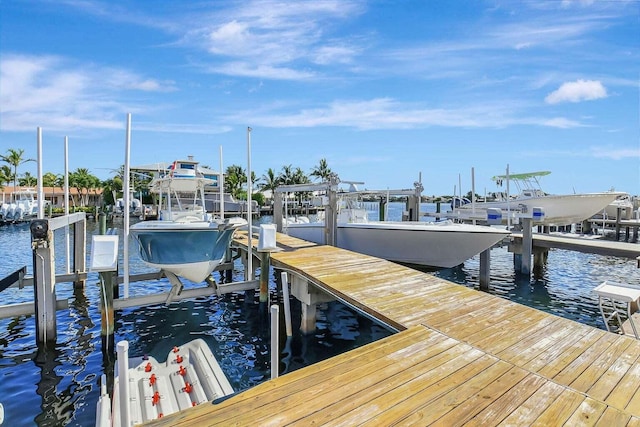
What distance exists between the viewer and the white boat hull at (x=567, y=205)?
20.0 meters

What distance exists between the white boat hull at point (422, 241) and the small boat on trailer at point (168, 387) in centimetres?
718

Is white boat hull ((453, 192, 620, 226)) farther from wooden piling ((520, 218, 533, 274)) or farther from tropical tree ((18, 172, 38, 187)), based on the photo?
tropical tree ((18, 172, 38, 187))

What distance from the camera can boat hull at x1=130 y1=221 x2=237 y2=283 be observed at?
777 cm

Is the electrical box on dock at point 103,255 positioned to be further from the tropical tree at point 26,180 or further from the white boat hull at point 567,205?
the tropical tree at point 26,180

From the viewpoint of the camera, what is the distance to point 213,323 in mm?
8898

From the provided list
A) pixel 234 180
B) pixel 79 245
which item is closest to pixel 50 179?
pixel 234 180

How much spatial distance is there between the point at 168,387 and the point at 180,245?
340 cm

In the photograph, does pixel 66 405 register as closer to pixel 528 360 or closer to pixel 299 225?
pixel 528 360

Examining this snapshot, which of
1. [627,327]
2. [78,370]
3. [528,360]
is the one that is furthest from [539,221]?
[78,370]

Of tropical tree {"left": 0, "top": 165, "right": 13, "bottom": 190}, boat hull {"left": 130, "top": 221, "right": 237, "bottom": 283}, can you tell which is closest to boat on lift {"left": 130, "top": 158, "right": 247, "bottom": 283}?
boat hull {"left": 130, "top": 221, "right": 237, "bottom": 283}

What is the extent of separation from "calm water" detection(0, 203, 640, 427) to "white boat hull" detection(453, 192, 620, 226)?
301 inches

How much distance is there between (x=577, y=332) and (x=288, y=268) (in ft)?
17.5

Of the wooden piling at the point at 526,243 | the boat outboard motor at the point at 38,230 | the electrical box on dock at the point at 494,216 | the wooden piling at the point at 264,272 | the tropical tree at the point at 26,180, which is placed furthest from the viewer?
the tropical tree at the point at 26,180

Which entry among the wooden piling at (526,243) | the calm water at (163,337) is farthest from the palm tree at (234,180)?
the wooden piling at (526,243)
